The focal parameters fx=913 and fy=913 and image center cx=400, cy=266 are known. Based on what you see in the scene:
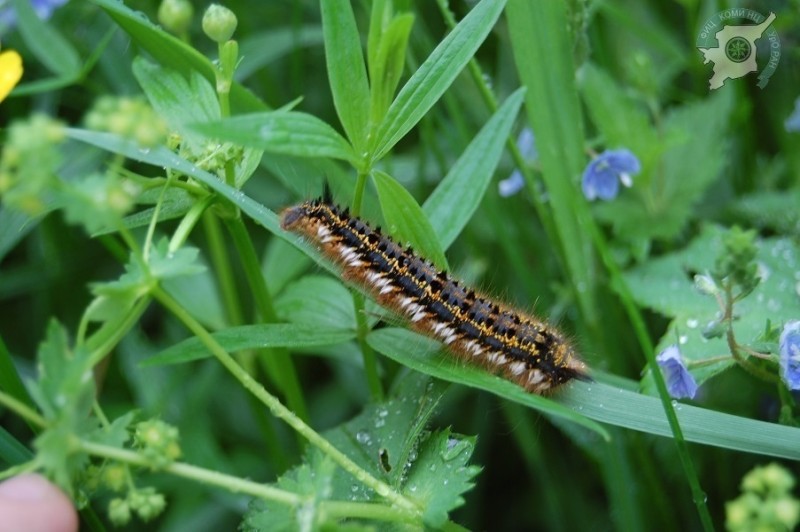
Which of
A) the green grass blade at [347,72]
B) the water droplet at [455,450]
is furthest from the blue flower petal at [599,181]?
the water droplet at [455,450]

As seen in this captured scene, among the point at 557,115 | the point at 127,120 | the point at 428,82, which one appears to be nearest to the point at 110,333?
the point at 127,120

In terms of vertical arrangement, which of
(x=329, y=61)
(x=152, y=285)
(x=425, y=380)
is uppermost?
(x=329, y=61)

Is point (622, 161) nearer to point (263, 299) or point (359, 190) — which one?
point (359, 190)

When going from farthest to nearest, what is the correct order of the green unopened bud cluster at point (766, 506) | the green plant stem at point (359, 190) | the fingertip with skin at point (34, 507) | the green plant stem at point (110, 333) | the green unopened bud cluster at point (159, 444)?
the green plant stem at point (359, 190) < the green plant stem at point (110, 333) < the green unopened bud cluster at point (159, 444) < the fingertip with skin at point (34, 507) < the green unopened bud cluster at point (766, 506)

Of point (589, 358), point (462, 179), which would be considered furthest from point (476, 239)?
point (462, 179)

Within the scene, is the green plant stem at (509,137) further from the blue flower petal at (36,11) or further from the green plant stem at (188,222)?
the blue flower petal at (36,11)

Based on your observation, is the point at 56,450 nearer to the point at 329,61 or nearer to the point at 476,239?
the point at 329,61

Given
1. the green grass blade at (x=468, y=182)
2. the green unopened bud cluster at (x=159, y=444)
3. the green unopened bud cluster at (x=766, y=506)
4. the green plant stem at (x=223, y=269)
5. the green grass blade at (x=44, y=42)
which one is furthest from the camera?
the green grass blade at (x=44, y=42)
